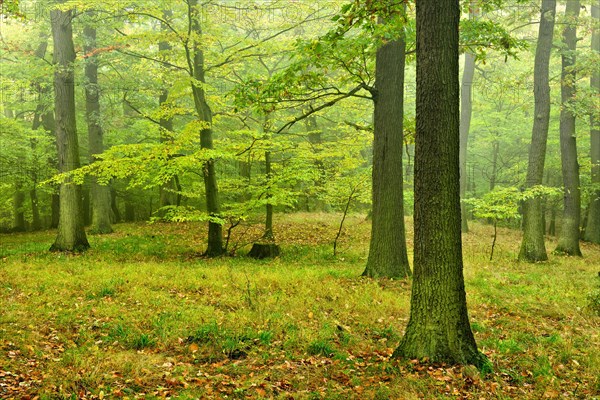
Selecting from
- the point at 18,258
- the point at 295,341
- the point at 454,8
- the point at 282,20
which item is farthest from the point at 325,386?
the point at 282,20

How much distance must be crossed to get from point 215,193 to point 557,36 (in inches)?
565

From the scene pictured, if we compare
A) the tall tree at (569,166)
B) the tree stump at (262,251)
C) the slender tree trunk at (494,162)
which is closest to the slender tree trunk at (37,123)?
the tree stump at (262,251)

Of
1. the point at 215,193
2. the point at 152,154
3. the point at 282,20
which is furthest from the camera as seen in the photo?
the point at 282,20

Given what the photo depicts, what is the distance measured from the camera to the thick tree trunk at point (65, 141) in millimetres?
12805

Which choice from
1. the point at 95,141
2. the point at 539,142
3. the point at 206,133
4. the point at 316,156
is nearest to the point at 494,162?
the point at 539,142

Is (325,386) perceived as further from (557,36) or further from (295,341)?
(557,36)

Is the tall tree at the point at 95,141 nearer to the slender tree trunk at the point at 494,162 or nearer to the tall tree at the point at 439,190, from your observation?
the tall tree at the point at 439,190

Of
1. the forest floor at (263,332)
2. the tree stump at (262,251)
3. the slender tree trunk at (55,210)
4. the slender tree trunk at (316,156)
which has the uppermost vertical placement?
the slender tree trunk at (316,156)

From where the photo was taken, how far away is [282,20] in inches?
551

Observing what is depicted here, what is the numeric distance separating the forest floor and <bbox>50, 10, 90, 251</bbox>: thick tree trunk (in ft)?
4.76

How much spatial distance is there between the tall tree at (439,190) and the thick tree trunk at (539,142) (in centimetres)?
1033

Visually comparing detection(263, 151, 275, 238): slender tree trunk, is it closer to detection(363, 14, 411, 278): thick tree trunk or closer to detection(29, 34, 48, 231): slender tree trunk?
detection(363, 14, 411, 278): thick tree trunk

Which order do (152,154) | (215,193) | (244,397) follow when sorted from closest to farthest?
(244,397) → (152,154) → (215,193)

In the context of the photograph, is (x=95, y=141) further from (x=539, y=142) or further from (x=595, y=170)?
(x=595, y=170)
